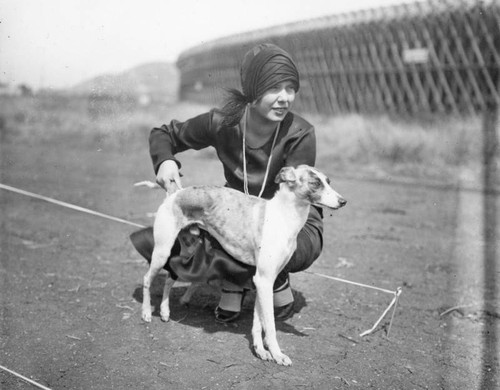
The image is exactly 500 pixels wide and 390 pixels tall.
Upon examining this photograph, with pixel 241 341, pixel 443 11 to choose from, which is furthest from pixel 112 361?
pixel 443 11

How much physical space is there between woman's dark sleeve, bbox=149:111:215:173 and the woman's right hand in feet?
0.21

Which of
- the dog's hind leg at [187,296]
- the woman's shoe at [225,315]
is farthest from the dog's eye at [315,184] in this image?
the dog's hind leg at [187,296]

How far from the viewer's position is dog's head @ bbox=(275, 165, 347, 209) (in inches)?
91.0

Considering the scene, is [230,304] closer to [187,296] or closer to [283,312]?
[283,312]

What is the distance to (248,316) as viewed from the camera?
10.0 feet

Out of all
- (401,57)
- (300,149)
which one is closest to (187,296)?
(300,149)

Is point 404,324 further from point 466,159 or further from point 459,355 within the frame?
point 466,159

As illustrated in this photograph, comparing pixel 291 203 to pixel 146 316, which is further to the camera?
pixel 146 316

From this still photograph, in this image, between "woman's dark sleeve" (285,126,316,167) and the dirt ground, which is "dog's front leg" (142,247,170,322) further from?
"woman's dark sleeve" (285,126,316,167)

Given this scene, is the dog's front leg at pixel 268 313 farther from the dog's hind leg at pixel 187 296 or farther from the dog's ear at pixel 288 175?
the dog's hind leg at pixel 187 296

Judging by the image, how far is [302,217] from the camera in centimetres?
244

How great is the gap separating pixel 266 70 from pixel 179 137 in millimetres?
660

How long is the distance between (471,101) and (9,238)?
932cm

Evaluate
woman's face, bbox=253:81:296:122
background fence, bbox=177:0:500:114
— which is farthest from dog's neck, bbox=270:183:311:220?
background fence, bbox=177:0:500:114
